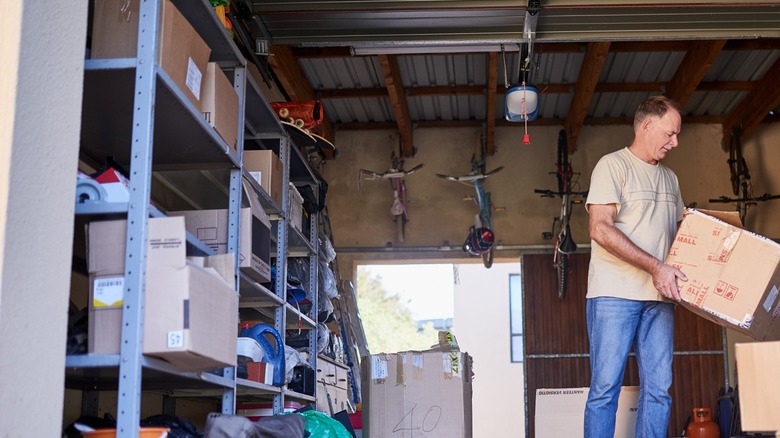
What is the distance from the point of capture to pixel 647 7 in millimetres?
5105

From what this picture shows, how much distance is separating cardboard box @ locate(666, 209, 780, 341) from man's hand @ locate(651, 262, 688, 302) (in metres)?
0.03

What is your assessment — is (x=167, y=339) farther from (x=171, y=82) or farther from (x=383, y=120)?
(x=383, y=120)

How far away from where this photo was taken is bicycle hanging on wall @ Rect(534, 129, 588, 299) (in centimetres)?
845

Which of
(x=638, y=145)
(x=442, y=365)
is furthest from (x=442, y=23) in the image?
(x=442, y=365)

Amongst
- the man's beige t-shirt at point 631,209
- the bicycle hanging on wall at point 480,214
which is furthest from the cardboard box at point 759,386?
the bicycle hanging on wall at point 480,214

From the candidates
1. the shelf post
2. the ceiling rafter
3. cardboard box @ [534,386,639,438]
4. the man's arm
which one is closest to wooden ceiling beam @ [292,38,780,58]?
the ceiling rafter

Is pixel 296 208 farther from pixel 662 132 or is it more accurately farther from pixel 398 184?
pixel 398 184

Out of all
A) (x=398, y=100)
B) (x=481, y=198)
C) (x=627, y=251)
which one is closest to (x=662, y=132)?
(x=627, y=251)

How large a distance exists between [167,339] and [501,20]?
3328 mm

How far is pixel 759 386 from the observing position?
9.78 ft

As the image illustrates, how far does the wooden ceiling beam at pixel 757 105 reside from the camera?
7.94 m

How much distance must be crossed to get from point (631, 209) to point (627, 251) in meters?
0.28

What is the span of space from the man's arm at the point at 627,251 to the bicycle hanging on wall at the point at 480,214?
14.8ft

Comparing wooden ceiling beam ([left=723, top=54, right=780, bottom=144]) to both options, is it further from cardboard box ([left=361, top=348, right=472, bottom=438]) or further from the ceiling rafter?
cardboard box ([left=361, top=348, right=472, bottom=438])
